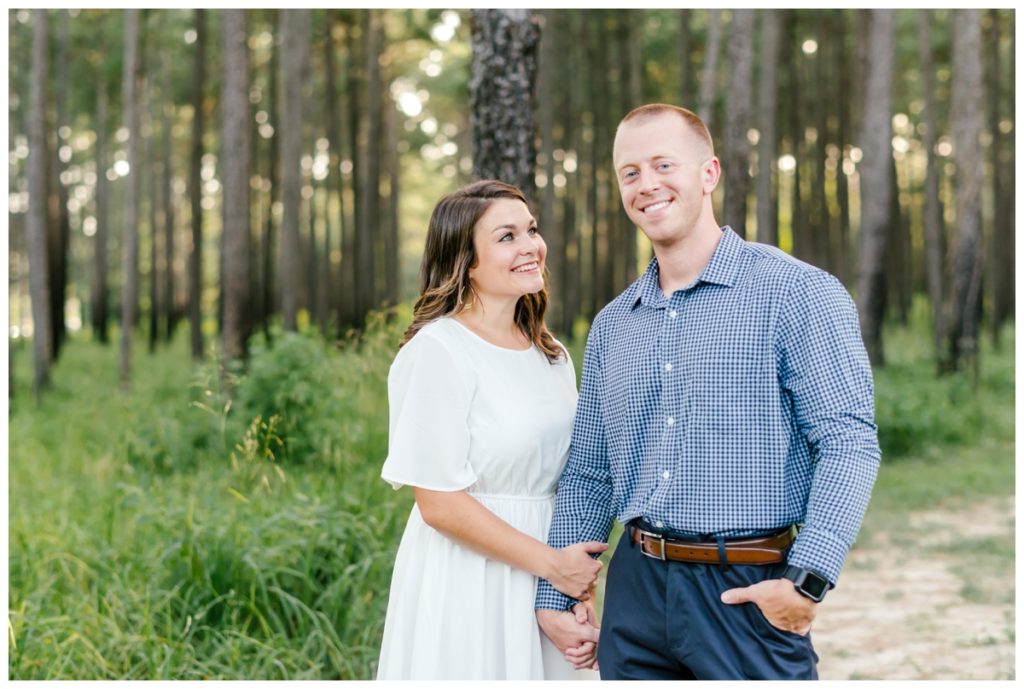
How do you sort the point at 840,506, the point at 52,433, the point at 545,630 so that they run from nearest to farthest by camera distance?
the point at 840,506 < the point at 545,630 < the point at 52,433

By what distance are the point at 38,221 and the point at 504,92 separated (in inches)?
430

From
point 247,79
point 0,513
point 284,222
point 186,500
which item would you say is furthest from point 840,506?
point 284,222

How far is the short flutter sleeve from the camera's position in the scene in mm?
2803

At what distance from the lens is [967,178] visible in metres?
13.9

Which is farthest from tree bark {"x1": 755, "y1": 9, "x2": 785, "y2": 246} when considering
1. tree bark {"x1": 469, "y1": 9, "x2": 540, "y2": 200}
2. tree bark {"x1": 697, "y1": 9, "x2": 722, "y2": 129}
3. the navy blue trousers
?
the navy blue trousers

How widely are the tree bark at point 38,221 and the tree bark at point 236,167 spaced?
11.2 ft

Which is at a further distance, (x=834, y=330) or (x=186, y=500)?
(x=186, y=500)

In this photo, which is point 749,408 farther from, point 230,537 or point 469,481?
point 230,537

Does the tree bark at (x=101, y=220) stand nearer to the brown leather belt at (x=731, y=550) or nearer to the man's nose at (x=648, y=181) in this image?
the man's nose at (x=648, y=181)

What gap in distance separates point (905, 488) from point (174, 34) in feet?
63.4

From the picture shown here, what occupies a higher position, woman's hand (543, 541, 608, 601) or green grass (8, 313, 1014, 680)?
woman's hand (543, 541, 608, 601)

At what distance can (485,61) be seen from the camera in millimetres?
5465

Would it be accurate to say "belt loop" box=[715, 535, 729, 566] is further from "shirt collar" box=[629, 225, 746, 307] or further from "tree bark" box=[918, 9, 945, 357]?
"tree bark" box=[918, 9, 945, 357]

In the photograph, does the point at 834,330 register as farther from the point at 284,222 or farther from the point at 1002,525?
the point at 284,222
